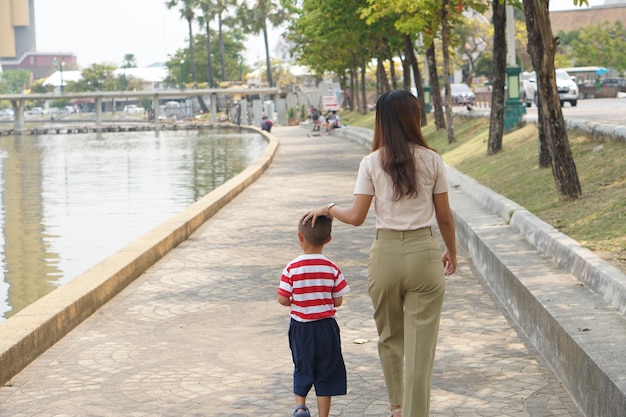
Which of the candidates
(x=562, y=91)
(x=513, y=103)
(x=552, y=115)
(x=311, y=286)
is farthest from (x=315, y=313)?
(x=562, y=91)

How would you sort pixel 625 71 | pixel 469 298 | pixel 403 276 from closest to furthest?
1. pixel 403 276
2. pixel 469 298
3. pixel 625 71

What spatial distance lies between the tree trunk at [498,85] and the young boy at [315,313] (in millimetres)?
15795

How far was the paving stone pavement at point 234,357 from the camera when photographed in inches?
256

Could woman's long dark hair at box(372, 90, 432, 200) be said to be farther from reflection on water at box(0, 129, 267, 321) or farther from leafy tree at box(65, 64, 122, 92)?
leafy tree at box(65, 64, 122, 92)

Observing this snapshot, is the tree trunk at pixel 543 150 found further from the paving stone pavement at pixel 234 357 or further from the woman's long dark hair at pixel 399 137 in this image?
the woman's long dark hair at pixel 399 137

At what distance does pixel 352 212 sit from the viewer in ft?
17.9

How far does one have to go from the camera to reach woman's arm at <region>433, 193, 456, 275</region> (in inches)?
213

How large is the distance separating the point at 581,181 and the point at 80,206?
13726 mm

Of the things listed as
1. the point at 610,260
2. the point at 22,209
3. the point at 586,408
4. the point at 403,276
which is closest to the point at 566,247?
the point at 610,260

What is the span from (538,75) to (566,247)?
4862 mm

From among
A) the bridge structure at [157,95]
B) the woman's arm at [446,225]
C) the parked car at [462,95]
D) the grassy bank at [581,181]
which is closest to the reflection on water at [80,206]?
the grassy bank at [581,181]

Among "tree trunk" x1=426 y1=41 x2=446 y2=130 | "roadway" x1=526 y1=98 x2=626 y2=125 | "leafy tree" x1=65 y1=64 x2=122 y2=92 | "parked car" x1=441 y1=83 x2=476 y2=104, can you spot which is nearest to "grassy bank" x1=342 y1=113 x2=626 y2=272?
"roadway" x1=526 y1=98 x2=626 y2=125

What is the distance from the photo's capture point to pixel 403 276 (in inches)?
208

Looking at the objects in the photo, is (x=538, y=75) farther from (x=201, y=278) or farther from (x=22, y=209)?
(x=22, y=209)
